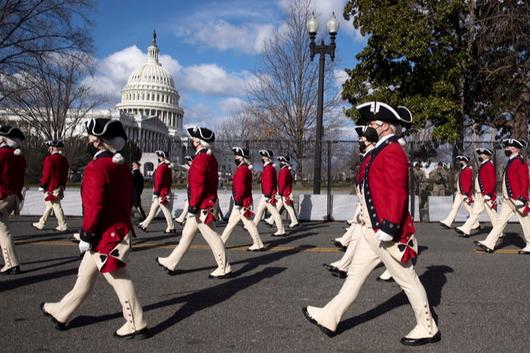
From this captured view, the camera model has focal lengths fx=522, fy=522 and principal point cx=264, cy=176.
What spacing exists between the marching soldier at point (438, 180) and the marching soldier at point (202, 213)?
1021cm

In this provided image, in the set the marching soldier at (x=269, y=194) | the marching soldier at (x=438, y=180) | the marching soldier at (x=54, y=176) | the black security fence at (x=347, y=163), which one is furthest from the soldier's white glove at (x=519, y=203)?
the marching soldier at (x=54, y=176)

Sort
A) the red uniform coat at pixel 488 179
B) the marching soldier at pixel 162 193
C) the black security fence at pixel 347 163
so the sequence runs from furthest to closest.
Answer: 1. the black security fence at pixel 347 163
2. the marching soldier at pixel 162 193
3. the red uniform coat at pixel 488 179

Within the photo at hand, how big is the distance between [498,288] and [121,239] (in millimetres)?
4585

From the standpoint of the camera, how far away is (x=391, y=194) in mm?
4254

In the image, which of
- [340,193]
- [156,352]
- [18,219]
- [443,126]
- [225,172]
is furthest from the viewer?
[443,126]

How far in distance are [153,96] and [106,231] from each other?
4532 inches

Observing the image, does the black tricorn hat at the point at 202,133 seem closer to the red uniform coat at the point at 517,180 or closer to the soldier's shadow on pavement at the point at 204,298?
the soldier's shadow on pavement at the point at 204,298

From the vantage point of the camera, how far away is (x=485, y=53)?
68.2ft

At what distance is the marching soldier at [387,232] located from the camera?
4254 mm

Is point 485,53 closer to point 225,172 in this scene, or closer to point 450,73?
point 450,73

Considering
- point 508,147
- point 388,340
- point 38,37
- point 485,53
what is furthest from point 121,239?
point 485,53

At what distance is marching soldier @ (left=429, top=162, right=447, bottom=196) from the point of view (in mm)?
15656

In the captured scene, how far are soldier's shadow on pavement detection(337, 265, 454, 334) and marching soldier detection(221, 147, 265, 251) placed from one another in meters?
2.96

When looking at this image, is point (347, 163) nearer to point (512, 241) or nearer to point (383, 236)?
point (512, 241)
